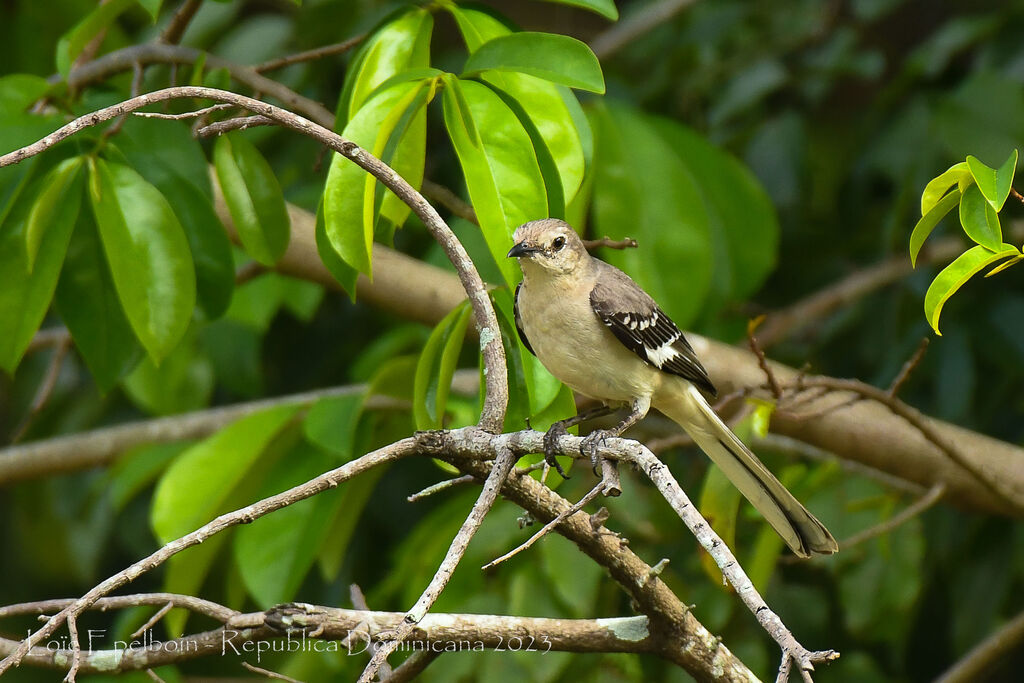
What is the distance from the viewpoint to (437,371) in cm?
216

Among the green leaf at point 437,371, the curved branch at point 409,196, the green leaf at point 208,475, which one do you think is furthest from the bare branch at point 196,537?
the green leaf at point 208,475

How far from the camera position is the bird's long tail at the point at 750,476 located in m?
2.33

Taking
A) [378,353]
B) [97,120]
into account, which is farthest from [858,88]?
[97,120]

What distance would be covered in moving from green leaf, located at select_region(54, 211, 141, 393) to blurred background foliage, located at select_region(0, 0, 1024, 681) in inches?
2.0

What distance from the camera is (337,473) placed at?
5.12 ft

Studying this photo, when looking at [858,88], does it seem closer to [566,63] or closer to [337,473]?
[566,63]

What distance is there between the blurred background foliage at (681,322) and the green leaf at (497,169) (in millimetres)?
→ 222

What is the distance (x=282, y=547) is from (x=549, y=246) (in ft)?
4.34

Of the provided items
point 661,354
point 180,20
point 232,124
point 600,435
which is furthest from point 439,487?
point 180,20

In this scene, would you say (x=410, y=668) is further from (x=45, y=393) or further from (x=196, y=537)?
(x=45, y=393)

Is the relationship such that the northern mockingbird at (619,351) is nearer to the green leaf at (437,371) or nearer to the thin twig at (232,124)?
the green leaf at (437,371)

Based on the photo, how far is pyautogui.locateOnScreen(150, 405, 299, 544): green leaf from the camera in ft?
10.1

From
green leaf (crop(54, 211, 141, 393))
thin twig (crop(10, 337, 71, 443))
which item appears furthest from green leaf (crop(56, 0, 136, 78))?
thin twig (crop(10, 337, 71, 443))

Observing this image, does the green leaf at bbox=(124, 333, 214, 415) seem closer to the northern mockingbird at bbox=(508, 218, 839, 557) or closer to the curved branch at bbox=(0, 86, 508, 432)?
the northern mockingbird at bbox=(508, 218, 839, 557)
